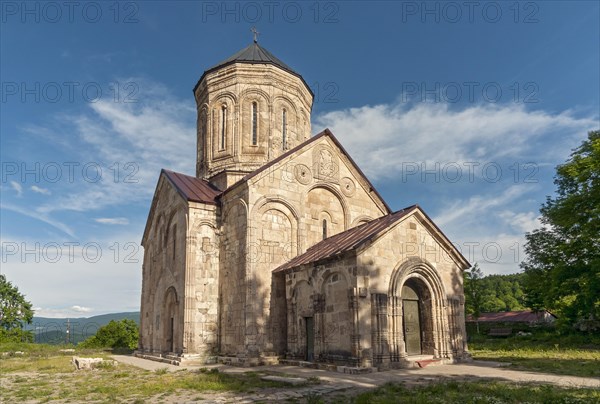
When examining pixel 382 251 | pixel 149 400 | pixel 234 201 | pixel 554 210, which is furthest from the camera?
A: pixel 554 210

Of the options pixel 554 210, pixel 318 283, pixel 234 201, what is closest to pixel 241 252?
pixel 234 201

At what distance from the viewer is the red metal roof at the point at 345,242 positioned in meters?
13.3

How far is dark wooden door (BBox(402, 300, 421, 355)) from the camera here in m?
14.1

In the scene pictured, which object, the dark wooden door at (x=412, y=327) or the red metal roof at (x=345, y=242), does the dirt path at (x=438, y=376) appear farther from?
the red metal roof at (x=345, y=242)

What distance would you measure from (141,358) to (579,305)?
71.7 feet

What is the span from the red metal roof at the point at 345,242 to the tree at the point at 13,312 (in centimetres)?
3333

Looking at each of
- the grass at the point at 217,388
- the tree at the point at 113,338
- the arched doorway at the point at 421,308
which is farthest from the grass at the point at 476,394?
the tree at the point at 113,338

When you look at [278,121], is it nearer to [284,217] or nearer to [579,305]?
[284,217]

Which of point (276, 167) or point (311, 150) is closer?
point (276, 167)

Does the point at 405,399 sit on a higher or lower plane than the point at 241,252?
lower

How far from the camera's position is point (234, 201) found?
55.4 ft

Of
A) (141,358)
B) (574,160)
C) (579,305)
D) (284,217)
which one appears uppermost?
(574,160)

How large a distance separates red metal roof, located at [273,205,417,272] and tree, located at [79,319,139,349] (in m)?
21.2

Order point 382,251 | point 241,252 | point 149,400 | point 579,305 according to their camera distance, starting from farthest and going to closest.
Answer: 1. point 579,305
2. point 241,252
3. point 382,251
4. point 149,400
